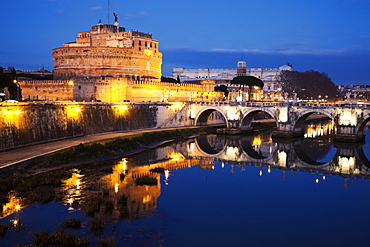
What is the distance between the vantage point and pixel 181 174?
2616 centimetres

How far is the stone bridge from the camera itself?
38906 mm

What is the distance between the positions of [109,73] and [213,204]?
41.3 m

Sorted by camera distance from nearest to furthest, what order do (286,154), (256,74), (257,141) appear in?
(286,154)
(257,141)
(256,74)

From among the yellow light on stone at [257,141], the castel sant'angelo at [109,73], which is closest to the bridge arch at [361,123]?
the yellow light on stone at [257,141]

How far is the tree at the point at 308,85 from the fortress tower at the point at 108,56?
34543 millimetres

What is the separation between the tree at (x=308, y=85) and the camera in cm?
8450

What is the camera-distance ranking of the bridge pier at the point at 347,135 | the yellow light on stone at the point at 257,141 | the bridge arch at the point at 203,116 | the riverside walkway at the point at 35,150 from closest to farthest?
the riverside walkway at the point at 35,150 < the bridge pier at the point at 347,135 < the yellow light on stone at the point at 257,141 < the bridge arch at the point at 203,116

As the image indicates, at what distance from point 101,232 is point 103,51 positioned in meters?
45.3

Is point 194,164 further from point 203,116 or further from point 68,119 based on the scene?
point 203,116

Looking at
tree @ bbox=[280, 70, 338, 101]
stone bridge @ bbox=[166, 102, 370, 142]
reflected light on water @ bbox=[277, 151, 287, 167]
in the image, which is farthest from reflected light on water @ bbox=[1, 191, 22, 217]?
tree @ bbox=[280, 70, 338, 101]

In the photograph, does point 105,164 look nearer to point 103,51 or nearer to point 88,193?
point 88,193

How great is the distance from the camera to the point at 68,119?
112 feet

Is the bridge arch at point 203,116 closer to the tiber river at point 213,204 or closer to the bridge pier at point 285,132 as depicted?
the bridge pier at point 285,132

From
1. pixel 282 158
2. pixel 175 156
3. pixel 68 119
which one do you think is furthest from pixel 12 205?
pixel 282 158
